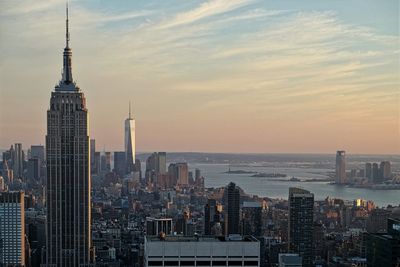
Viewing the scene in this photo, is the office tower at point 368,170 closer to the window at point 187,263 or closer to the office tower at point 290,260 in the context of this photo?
Result: the office tower at point 290,260

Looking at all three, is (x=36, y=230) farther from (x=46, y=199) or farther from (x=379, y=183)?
(x=379, y=183)

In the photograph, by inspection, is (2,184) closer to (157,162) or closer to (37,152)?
(37,152)

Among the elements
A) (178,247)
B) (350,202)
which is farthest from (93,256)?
(178,247)

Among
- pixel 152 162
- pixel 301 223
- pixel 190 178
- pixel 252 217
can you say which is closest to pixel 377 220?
pixel 301 223

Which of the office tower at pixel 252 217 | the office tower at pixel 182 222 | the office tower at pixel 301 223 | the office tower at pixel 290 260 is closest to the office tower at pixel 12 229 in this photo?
the office tower at pixel 182 222

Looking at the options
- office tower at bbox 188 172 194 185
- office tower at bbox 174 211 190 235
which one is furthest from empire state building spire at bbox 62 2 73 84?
office tower at bbox 188 172 194 185

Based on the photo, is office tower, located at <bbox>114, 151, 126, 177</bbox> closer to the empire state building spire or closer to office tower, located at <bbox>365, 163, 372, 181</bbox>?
the empire state building spire
